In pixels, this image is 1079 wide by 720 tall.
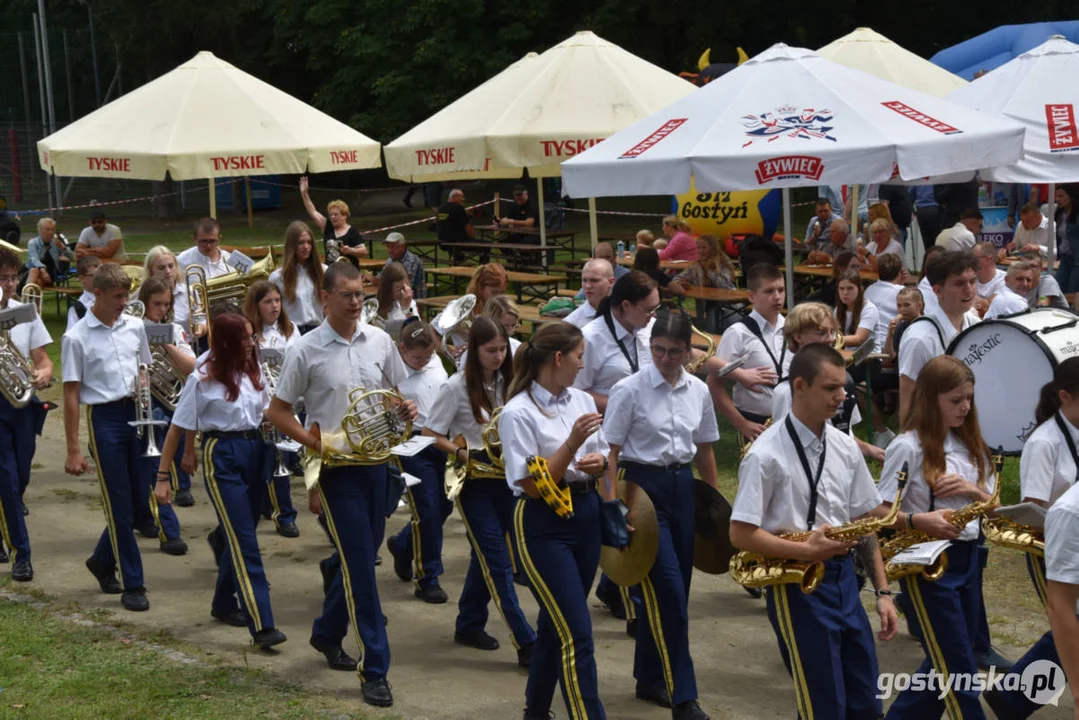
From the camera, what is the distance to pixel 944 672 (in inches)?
222

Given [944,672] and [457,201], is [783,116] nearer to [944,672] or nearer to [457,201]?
[944,672]

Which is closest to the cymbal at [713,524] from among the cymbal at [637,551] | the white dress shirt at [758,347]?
the cymbal at [637,551]

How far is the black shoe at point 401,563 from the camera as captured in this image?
8.84m

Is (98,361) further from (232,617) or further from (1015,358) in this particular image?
(1015,358)

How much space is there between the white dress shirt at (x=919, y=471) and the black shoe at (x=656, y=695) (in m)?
1.58

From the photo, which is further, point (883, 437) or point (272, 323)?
point (883, 437)

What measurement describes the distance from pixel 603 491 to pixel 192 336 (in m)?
5.75

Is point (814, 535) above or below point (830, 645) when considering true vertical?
above

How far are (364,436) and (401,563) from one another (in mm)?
2250

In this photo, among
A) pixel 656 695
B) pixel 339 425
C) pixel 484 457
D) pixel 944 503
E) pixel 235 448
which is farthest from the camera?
pixel 235 448

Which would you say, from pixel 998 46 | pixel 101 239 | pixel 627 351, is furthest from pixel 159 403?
pixel 998 46

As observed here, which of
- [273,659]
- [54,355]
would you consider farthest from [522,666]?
[54,355]

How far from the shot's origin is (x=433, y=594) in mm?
8539

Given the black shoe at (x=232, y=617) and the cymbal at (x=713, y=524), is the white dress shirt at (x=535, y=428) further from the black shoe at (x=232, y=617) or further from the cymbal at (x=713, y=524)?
the black shoe at (x=232, y=617)
